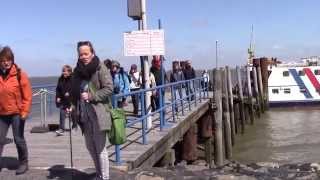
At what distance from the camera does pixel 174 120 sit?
14.6 meters

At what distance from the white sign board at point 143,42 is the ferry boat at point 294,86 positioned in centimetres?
2714

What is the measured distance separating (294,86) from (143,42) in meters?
27.8

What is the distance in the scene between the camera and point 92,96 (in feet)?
23.5

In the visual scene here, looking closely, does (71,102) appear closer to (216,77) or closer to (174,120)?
(174,120)

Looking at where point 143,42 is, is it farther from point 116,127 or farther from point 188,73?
point 188,73

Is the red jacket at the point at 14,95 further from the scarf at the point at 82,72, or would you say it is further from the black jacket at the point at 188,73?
the black jacket at the point at 188,73

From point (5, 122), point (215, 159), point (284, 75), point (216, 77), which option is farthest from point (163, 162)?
point (284, 75)

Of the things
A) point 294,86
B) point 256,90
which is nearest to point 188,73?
point 256,90

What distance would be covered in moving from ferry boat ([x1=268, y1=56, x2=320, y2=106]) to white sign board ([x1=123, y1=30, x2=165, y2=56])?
27.1m

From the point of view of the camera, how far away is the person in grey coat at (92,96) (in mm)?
7195

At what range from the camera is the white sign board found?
12.1 metres

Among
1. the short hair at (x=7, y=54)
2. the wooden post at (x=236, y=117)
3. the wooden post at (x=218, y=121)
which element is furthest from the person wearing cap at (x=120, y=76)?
the wooden post at (x=236, y=117)

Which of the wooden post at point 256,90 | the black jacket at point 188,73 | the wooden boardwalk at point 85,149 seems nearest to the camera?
the wooden boardwalk at point 85,149

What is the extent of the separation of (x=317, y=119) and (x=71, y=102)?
2798cm
